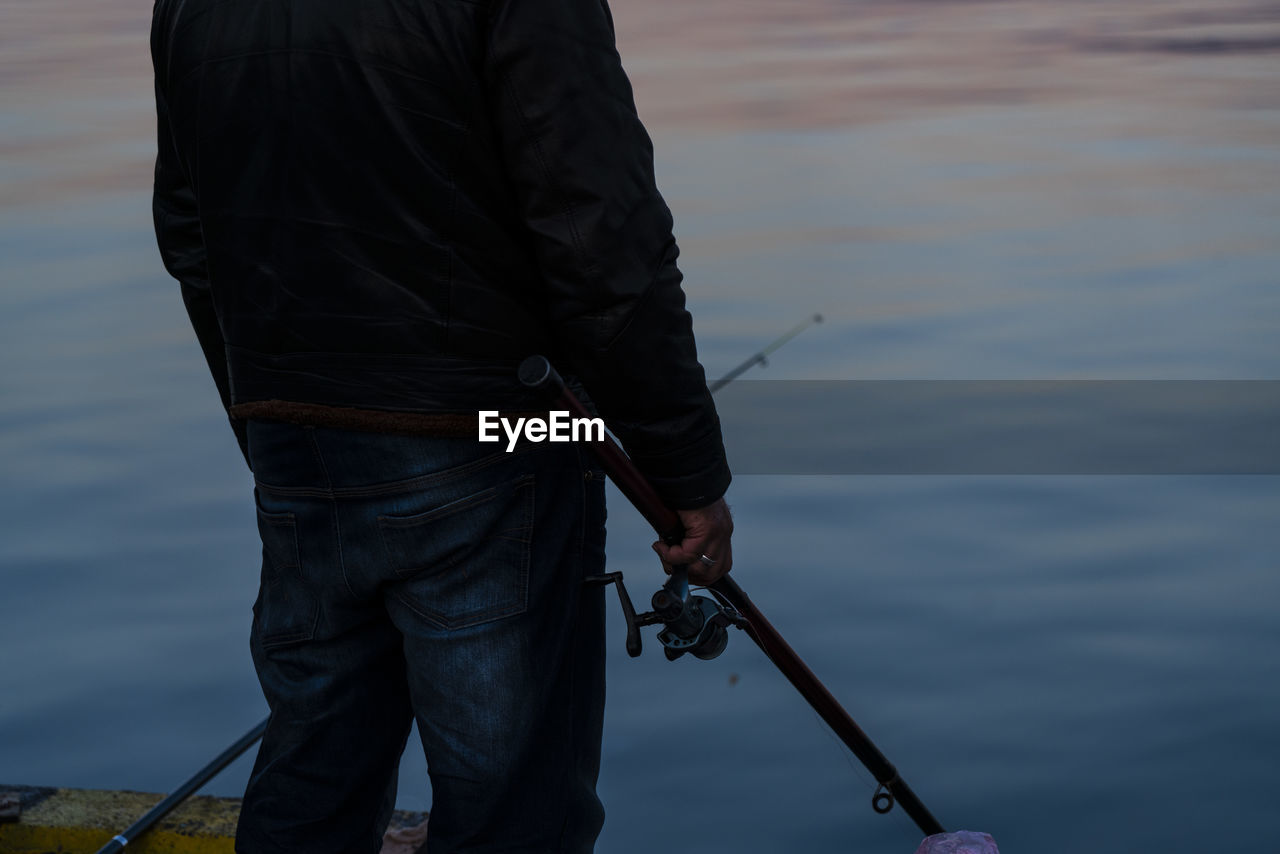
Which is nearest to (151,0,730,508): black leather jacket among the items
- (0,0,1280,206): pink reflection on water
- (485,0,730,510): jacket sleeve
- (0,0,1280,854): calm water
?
(485,0,730,510): jacket sleeve

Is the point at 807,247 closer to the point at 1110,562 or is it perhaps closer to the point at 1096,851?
the point at 1110,562

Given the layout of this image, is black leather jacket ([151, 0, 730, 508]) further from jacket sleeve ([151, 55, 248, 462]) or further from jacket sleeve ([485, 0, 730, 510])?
jacket sleeve ([151, 55, 248, 462])

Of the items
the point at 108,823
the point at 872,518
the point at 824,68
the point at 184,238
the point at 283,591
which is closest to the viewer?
the point at 283,591

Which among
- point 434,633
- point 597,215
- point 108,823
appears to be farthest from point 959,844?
point 108,823

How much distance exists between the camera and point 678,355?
1.64 metres

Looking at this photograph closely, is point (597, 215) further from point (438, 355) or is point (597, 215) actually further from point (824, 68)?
point (824, 68)

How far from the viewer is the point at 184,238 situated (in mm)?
1957

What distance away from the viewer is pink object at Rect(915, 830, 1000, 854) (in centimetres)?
225

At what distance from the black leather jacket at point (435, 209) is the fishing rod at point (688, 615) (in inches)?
1.2

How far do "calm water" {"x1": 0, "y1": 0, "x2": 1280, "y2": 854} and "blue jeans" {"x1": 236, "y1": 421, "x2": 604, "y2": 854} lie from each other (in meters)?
1.00

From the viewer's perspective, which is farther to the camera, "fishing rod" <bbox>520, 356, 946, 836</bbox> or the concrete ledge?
the concrete ledge

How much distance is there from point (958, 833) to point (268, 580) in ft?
3.77

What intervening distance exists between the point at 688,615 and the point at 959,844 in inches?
27.8

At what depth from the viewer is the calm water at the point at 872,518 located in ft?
9.75
